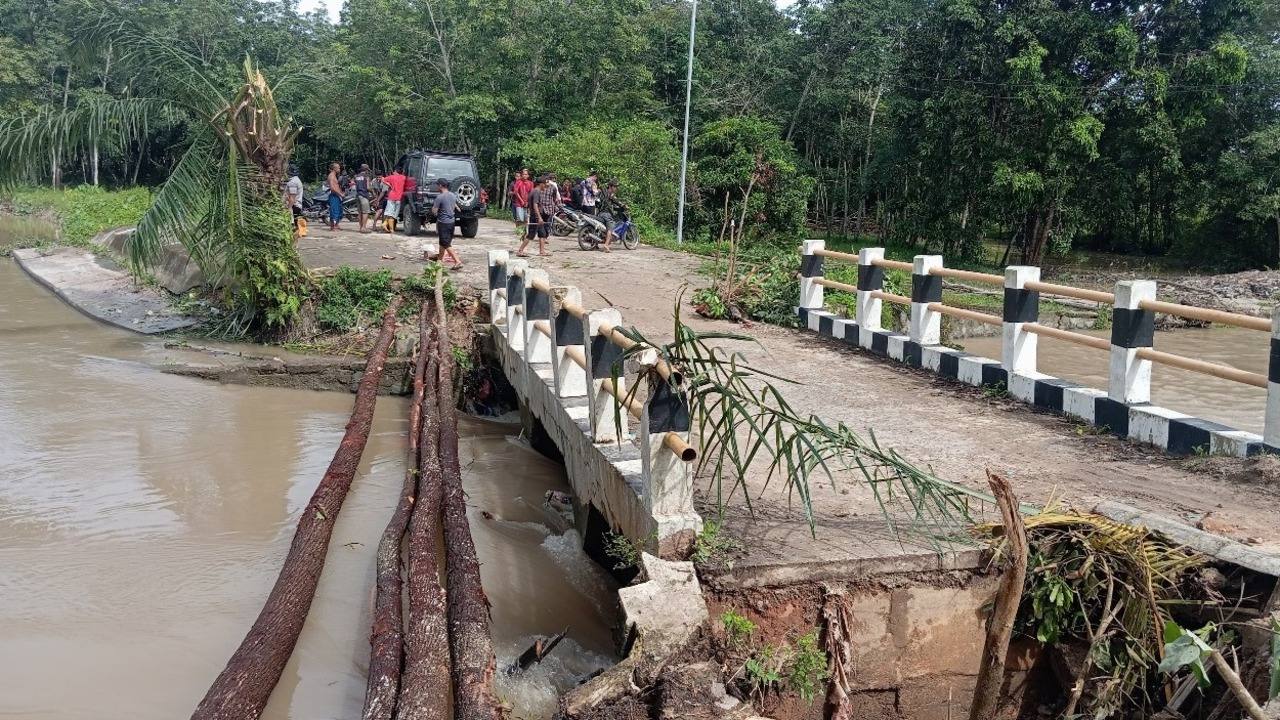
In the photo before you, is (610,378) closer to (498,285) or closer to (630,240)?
(498,285)

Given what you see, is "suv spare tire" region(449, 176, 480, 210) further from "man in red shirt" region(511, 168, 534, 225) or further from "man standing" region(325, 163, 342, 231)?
"man standing" region(325, 163, 342, 231)

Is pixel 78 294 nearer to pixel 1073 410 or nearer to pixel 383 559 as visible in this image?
pixel 383 559

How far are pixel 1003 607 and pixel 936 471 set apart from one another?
88.8 inches

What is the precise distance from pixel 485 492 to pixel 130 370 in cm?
642

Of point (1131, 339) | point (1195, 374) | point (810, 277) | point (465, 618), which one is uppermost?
point (810, 277)

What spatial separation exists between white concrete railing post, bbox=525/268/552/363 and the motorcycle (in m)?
10.4

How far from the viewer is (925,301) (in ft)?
31.3

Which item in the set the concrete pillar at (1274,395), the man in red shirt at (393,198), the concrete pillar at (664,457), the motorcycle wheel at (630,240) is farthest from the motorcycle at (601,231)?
the concrete pillar at (664,457)

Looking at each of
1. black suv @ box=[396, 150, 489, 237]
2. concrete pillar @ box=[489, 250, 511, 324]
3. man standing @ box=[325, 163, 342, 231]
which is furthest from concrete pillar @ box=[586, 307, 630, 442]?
man standing @ box=[325, 163, 342, 231]

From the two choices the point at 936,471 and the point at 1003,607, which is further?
the point at 936,471

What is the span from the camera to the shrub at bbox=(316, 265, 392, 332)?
13914 millimetres

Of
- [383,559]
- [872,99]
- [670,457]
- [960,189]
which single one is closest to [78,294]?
[383,559]

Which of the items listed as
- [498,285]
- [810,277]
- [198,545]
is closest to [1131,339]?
[810,277]

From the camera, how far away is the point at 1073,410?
24.0 ft
